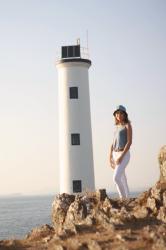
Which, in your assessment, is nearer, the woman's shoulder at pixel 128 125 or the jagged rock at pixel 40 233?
the jagged rock at pixel 40 233

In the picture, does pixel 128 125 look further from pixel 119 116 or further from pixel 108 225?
pixel 108 225

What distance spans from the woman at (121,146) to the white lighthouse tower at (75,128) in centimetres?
1526

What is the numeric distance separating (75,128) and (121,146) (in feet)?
53.2

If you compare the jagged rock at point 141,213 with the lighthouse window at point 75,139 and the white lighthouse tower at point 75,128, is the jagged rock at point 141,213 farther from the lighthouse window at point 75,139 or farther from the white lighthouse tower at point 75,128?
the lighthouse window at point 75,139

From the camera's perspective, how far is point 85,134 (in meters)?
29.4

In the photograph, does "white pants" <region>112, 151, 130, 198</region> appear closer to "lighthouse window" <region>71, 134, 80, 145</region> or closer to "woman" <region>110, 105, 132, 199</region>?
"woman" <region>110, 105, 132, 199</region>

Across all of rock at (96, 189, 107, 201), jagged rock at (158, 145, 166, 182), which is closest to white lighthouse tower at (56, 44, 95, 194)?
rock at (96, 189, 107, 201)

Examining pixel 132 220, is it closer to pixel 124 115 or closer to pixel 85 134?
pixel 124 115

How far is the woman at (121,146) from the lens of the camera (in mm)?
13031

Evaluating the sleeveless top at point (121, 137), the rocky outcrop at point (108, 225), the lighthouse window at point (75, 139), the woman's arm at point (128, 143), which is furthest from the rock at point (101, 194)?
the lighthouse window at point (75, 139)

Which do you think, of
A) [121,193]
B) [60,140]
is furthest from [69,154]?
[121,193]

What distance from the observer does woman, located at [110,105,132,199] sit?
13031 millimetres

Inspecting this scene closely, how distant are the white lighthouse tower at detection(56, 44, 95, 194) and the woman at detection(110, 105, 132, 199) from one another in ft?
50.1

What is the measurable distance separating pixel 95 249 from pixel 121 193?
12.8 ft
